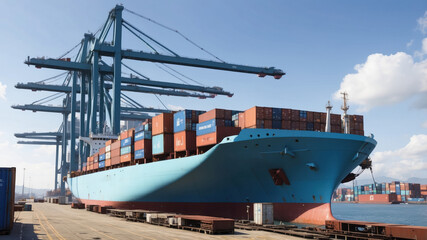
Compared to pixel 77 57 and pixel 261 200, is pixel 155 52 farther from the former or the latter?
pixel 261 200

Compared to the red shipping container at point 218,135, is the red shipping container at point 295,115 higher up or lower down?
higher up

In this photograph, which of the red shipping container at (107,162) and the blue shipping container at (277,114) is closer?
the blue shipping container at (277,114)

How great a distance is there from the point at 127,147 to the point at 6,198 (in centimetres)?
2010

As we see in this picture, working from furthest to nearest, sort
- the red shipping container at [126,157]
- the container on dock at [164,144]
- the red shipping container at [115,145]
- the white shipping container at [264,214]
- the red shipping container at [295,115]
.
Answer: the red shipping container at [115,145], the red shipping container at [126,157], the container on dock at [164,144], the red shipping container at [295,115], the white shipping container at [264,214]

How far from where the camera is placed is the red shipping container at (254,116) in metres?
27.4

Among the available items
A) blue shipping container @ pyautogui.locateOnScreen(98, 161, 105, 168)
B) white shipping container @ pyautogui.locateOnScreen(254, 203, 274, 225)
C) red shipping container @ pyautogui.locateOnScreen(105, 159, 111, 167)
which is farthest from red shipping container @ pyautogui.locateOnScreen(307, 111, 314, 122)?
blue shipping container @ pyautogui.locateOnScreen(98, 161, 105, 168)

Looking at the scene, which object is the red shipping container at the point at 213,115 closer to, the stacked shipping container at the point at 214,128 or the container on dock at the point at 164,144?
the stacked shipping container at the point at 214,128

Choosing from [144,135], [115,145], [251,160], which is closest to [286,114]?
[251,160]

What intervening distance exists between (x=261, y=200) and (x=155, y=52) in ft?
112

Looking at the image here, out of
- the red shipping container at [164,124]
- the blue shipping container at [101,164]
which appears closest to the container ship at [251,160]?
the red shipping container at [164,124]

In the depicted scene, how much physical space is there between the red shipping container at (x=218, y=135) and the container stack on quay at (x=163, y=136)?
5.25 meters

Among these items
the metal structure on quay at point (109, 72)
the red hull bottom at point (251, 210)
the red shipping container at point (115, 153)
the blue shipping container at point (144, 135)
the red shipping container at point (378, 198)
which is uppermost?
the metal structure on quay at point (109, 72)

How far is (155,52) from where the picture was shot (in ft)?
181

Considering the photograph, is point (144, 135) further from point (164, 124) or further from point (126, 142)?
point (126, 142)
